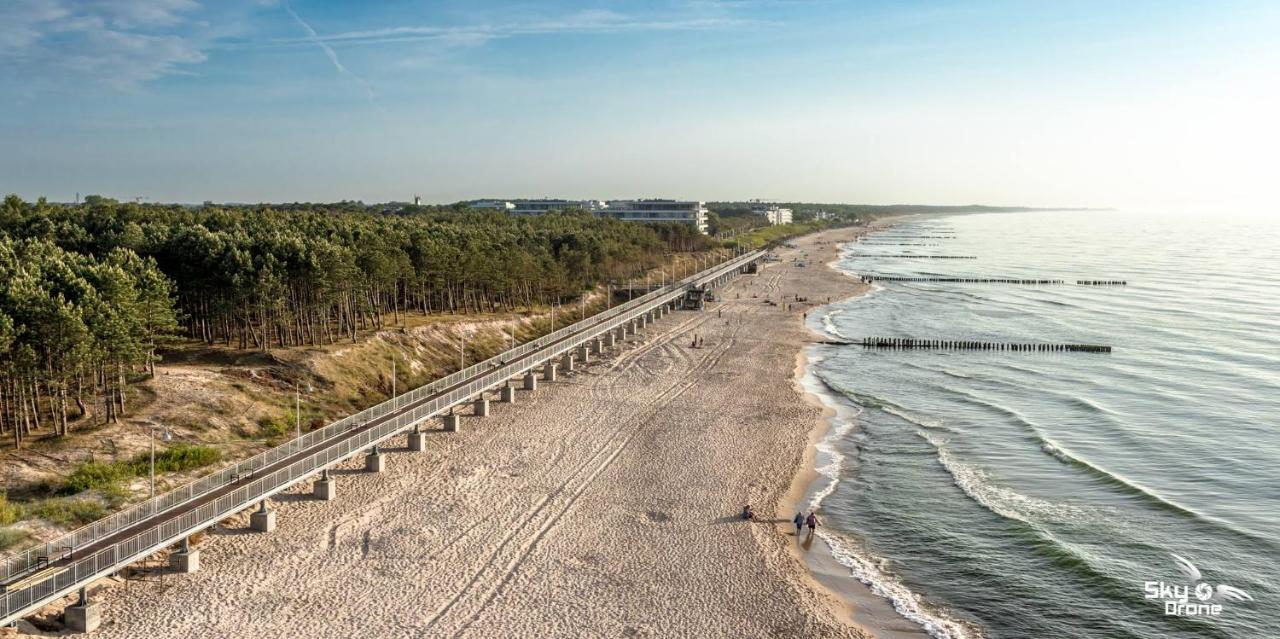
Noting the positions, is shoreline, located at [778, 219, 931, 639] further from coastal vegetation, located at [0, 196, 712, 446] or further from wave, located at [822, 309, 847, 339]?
wave, located at [822, 309, 847, 339]

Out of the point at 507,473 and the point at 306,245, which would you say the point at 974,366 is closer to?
the point at 507,473

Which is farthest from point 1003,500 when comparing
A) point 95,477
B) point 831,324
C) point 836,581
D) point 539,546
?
point 831,324

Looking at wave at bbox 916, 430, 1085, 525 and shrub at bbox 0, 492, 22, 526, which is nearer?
shrub at bbox 0, 492, 22, 526

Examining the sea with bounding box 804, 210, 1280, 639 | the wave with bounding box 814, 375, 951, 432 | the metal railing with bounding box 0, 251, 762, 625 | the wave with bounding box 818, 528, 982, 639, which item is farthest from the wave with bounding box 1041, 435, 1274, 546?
the metal railing with bounding box 0, 251, 762, 625

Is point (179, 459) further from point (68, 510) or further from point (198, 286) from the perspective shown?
point (198, 286)

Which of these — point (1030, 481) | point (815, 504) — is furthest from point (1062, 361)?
point (815, 504)
